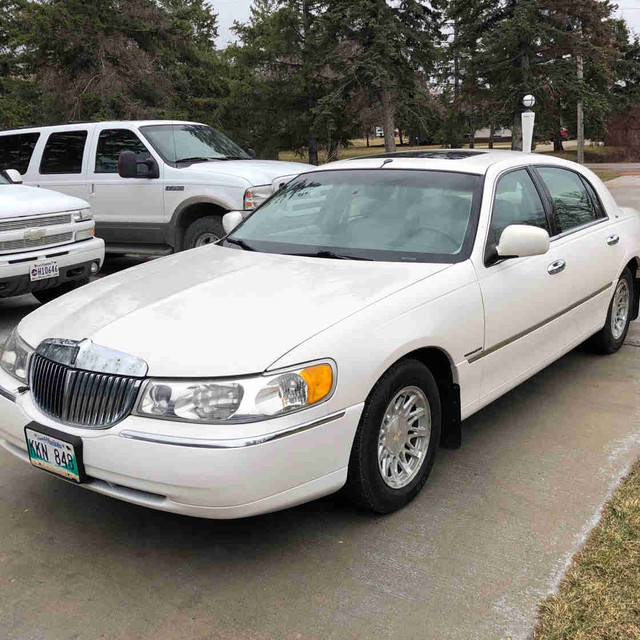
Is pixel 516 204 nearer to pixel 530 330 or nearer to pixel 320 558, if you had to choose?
pixel 530 330

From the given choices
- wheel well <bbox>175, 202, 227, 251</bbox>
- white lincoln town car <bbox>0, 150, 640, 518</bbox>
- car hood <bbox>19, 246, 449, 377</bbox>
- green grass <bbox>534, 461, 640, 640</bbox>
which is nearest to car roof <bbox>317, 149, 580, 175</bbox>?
white lincoln town car <bbox>0, 150, 640, 518</bbox>

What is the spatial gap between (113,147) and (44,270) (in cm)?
284

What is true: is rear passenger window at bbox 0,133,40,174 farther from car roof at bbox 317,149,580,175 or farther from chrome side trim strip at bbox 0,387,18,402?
chrome side trim strip at bbox 0,387,18,402

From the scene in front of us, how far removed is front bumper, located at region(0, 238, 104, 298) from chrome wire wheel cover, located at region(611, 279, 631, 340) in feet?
16.7

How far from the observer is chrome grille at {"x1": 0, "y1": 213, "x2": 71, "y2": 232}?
22.6 ft

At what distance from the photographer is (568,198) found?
16.4 ft

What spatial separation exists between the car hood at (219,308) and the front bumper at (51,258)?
3.13 m

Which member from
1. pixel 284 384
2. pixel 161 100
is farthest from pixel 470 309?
pixel 161 100

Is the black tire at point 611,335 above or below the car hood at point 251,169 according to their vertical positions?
below

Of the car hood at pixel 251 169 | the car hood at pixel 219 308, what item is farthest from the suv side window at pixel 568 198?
the car hood at pixel 251 169

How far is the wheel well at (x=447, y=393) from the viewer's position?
363 cm

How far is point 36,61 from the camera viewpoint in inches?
1070

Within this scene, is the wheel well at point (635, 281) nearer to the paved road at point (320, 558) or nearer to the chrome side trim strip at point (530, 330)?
the chrome side trim strip at point (530, 330)

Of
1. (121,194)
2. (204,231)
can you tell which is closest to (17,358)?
(204,231)
